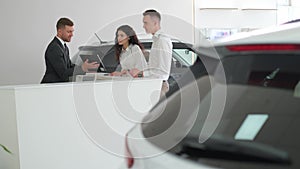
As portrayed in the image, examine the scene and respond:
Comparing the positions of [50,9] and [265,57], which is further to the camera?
[50,9]

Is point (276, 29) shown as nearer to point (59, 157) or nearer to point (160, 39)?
point (59, 157)

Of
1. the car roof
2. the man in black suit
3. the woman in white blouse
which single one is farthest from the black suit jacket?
the car roof

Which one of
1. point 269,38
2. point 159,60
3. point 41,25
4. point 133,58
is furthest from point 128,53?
point 41,25

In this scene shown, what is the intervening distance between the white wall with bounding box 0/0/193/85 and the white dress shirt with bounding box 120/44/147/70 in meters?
2.50

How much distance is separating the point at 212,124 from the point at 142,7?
6020mm

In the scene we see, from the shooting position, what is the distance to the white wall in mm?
5867

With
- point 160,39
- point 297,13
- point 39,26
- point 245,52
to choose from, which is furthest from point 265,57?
point 297,13

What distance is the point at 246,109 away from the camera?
3.10 feet

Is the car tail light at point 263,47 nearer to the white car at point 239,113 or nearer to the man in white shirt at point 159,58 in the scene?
the white car at point 239,113

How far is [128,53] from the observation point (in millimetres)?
3650

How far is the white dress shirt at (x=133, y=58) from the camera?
3.56 meters

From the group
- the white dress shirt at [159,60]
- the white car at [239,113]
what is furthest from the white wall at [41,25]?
the white car at [239,113]

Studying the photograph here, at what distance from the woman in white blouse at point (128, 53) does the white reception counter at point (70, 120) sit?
1.07 feet

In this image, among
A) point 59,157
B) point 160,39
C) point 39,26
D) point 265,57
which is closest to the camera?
point 265,57
